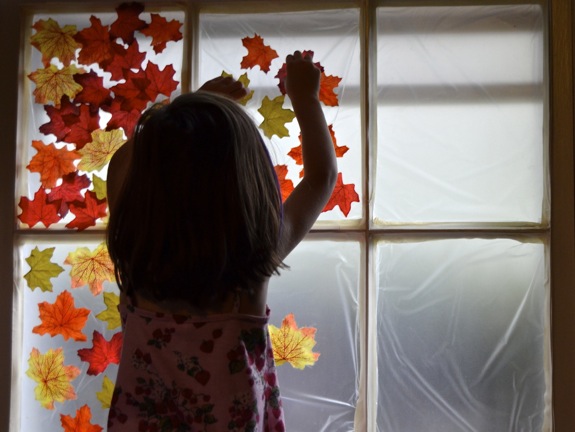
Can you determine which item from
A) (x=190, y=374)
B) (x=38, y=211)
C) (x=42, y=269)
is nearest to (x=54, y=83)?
(x=38, y=211)

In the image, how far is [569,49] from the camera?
1462mm

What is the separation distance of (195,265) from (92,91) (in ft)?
2.56

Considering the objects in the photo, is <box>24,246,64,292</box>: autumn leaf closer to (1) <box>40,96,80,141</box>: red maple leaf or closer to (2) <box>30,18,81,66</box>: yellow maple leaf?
(1) <box>40,96,80,141</box>: red maple leaf

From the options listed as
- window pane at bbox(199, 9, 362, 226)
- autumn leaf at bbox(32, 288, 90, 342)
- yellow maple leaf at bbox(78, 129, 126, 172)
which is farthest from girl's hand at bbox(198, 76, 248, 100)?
autumn leaf at bbox(32, 288, 90, 342)

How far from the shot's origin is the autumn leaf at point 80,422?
1.53 metres

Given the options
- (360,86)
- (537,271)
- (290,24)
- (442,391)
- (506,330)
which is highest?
(290,24)

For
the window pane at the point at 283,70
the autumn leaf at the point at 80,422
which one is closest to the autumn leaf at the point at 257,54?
the window pane at the point at 283,70

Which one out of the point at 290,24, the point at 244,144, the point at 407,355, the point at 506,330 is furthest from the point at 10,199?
the point at 506,330

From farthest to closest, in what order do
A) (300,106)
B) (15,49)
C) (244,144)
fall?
(15,49)
(300,106)
(244,144)

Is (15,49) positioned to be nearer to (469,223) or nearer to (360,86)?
(360,86)

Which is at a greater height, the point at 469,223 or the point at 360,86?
the point at 360,86

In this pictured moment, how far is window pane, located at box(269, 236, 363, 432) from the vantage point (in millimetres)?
1476

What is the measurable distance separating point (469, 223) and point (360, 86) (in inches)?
15.1

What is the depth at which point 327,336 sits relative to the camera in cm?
149
